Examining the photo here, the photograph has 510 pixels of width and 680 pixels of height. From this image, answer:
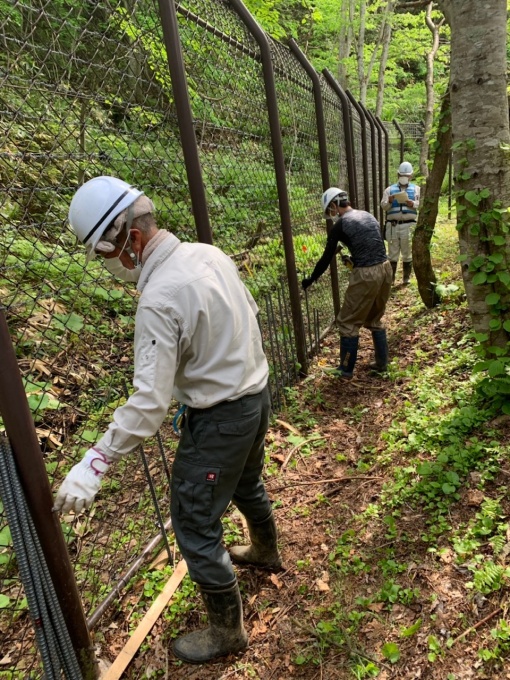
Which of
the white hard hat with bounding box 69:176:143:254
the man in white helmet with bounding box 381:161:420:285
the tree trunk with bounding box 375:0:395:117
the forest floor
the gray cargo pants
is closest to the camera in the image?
the white hard hat with bounding box 69:176:143:254

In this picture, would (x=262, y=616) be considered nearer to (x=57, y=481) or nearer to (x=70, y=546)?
(x=70, y=546)

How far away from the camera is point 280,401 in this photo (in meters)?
4.56

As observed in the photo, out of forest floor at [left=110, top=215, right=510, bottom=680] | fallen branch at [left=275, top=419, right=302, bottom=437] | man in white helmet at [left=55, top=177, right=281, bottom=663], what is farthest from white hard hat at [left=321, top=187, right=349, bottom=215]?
man in white helmet at [left=55, top=177, right=281, bottom=663]

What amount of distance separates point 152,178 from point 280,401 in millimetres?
2418

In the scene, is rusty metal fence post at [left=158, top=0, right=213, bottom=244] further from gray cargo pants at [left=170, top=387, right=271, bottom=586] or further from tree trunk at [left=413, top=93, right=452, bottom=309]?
tree trunk at [left=413, top=93, right=452, bottom=309]

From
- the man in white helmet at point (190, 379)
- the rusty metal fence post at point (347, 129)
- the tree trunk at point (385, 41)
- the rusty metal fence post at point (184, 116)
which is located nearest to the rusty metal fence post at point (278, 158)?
the rusty metal fence post at point (184, 116)

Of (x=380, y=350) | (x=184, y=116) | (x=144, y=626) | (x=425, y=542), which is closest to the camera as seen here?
(x=144, y=626)

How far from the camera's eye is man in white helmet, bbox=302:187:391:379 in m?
5.00

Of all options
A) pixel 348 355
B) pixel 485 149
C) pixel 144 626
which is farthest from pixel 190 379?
pixel 348 355

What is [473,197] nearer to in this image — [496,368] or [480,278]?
[480,278]

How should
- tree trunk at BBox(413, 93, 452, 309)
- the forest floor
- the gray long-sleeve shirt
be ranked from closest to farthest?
the forest floor, the gray long-sleeve shirt, tree trunk at BBox(413, 93, 452, 309)

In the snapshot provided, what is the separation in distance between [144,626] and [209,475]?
104cm

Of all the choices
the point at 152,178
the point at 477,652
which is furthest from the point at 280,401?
the point at 477,652

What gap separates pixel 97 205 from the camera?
1.82 m
